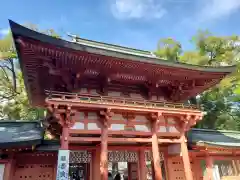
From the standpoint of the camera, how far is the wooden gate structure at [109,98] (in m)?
7.38

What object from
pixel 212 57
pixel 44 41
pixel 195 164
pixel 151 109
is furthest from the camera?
pixel 212 57

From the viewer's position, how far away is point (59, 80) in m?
8.91

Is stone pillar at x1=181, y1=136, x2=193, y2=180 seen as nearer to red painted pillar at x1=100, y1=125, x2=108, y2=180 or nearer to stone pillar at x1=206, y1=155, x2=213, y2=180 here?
Answer: stone pillar at x1=206, y1=155, x2=213, y2=180

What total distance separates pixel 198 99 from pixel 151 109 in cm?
2030

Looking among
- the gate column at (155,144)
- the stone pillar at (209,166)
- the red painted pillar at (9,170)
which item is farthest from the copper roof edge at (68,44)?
the red painted pillar at (9,170)

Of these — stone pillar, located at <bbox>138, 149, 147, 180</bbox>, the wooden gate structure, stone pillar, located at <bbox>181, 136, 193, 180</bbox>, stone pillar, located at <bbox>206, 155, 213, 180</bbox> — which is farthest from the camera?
stone pillar, located at <bbox>206, 155, 213, 180</bbox>

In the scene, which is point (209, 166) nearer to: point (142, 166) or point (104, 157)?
point (142, 166)

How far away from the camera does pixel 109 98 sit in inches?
338

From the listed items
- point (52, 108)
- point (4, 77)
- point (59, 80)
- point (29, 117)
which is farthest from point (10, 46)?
point (52, 108)

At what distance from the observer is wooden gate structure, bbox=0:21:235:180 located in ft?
24.2

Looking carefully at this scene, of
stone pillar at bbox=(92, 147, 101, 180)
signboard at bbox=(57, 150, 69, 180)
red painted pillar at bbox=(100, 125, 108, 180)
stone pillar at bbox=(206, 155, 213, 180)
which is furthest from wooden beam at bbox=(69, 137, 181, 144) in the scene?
stone pillar at bbox=(206, 155, 213, 180)

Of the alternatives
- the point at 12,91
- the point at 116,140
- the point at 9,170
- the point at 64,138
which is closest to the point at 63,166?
the point at 64,138

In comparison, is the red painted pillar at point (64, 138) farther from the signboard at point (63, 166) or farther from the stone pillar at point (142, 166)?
the stone pillar at point (142, 166)

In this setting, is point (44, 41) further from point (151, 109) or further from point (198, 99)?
point (198, 99)
